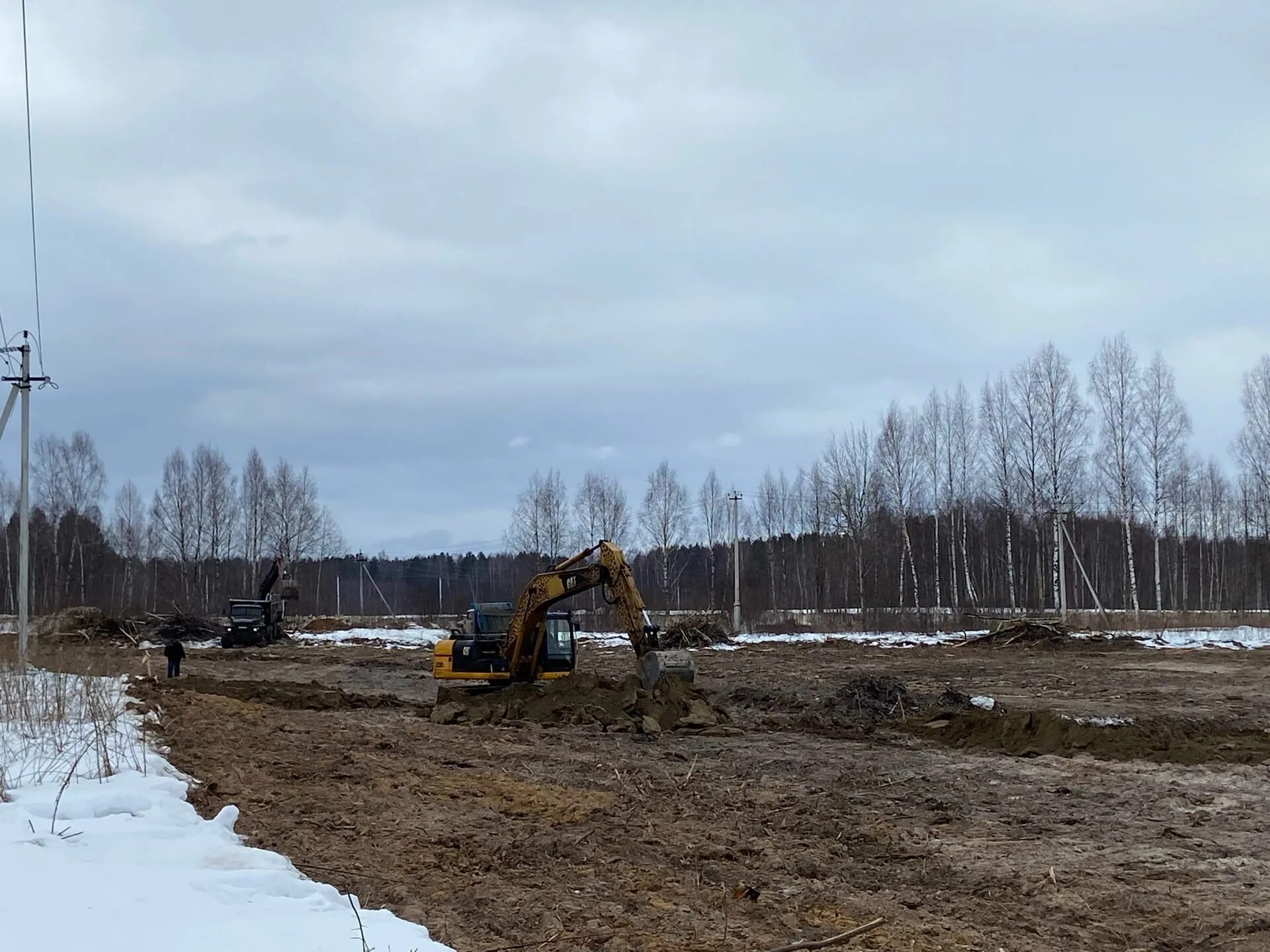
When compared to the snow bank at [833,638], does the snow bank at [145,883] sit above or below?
above

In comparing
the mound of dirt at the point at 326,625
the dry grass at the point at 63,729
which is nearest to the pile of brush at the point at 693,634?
the mound of dirt at the point at 326,625

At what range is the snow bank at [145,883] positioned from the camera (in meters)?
5.54

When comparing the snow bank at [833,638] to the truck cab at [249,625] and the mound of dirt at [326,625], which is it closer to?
the truck cab at [249,625]

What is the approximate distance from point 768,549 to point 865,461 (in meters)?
20.1

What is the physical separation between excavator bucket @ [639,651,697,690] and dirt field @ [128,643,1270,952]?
1643 mm

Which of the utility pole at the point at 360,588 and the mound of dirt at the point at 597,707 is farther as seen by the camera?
the utility pole at the point at 360,588

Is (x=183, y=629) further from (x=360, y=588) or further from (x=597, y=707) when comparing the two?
(x=360, y=588)

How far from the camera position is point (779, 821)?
35.2 ft

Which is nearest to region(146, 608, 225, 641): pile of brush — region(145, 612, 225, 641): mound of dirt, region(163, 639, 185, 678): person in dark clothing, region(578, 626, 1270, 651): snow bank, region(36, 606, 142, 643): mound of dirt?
region(145, 612, 225, 641): mound of dirt

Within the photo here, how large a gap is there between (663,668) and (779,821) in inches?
330

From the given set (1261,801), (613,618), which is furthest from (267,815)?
(613,618)

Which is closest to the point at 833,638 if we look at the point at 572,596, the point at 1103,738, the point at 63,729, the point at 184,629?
the point at 572,596

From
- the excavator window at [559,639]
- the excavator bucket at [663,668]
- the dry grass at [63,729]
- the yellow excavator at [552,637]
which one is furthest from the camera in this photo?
the excavator window at [559,639]

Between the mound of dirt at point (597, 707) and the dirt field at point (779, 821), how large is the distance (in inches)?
20.9
